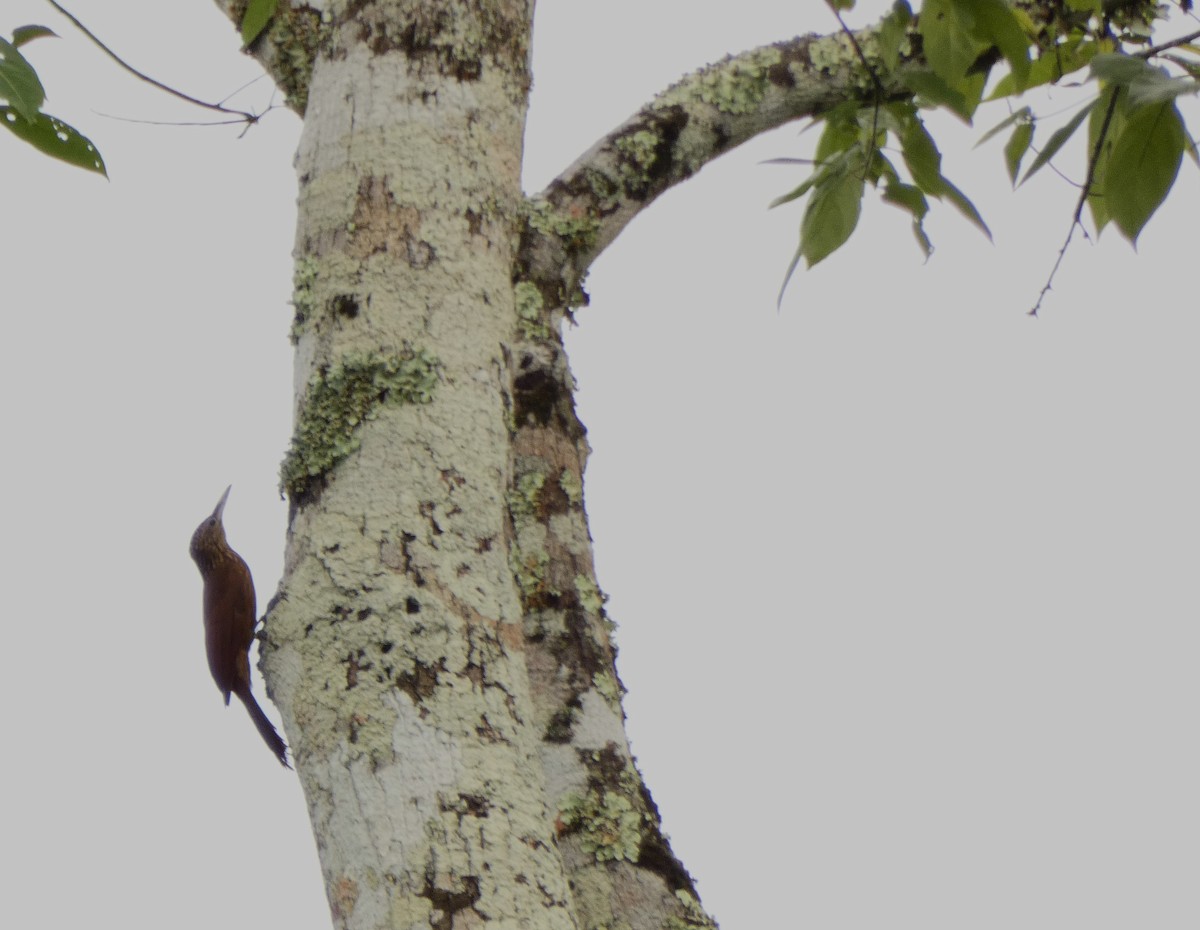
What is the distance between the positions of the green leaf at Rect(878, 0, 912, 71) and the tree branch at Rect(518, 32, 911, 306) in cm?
51

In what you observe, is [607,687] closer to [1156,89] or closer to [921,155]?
[921,155]

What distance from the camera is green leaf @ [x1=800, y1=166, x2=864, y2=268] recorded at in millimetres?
1648

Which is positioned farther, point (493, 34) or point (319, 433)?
point (493, 34)

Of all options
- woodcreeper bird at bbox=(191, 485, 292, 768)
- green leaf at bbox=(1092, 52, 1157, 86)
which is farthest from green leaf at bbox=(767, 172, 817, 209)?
woodcreeper bird at bbox=(191, 485, 292, 768)

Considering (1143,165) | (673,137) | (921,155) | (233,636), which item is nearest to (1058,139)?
(1143,165)

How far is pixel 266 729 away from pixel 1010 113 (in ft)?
7.38

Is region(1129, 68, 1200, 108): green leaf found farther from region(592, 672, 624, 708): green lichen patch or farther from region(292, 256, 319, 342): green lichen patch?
region(592, 672, 624, 708): green lichen patch

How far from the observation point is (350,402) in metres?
1.39

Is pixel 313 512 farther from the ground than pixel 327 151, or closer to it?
closer to it

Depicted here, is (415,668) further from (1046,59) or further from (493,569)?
(1046,59)

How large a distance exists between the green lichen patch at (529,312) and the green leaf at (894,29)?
0.73m

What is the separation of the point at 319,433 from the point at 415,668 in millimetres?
309

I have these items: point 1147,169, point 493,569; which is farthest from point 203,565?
point 1147,169

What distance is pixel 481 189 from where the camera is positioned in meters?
1.61
